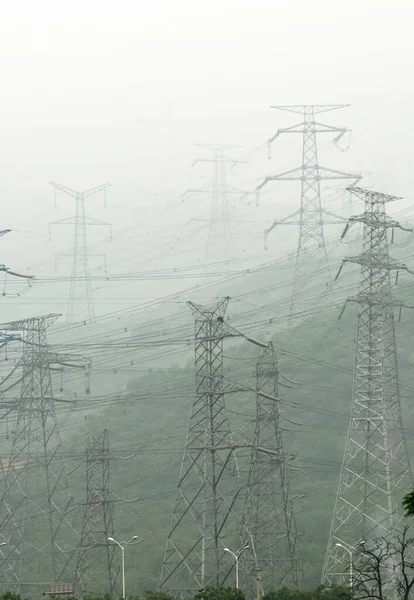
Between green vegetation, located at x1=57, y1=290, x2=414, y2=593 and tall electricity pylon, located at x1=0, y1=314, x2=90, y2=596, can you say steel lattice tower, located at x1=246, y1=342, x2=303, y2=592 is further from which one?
tall electricity pylon, located at x1=0, y1=314, x2=90, y2=596

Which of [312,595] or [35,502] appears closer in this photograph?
[312,595]

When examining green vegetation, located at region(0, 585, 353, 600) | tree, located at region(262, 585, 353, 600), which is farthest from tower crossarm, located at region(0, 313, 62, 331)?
tree, located at region(262, 585, 353, 600)

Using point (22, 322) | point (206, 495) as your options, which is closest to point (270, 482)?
point (206, 495)

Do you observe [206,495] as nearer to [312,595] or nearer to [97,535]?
[312,595]

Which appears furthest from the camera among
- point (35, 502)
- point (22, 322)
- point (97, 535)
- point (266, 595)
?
point (35, 502)

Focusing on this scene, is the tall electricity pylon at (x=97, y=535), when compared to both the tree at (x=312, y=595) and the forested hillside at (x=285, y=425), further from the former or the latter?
the tree at (x=312, y=595)

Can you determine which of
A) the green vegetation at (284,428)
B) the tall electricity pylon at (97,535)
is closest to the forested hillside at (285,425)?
the green vegetation at (284,428)

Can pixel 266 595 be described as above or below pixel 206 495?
below
